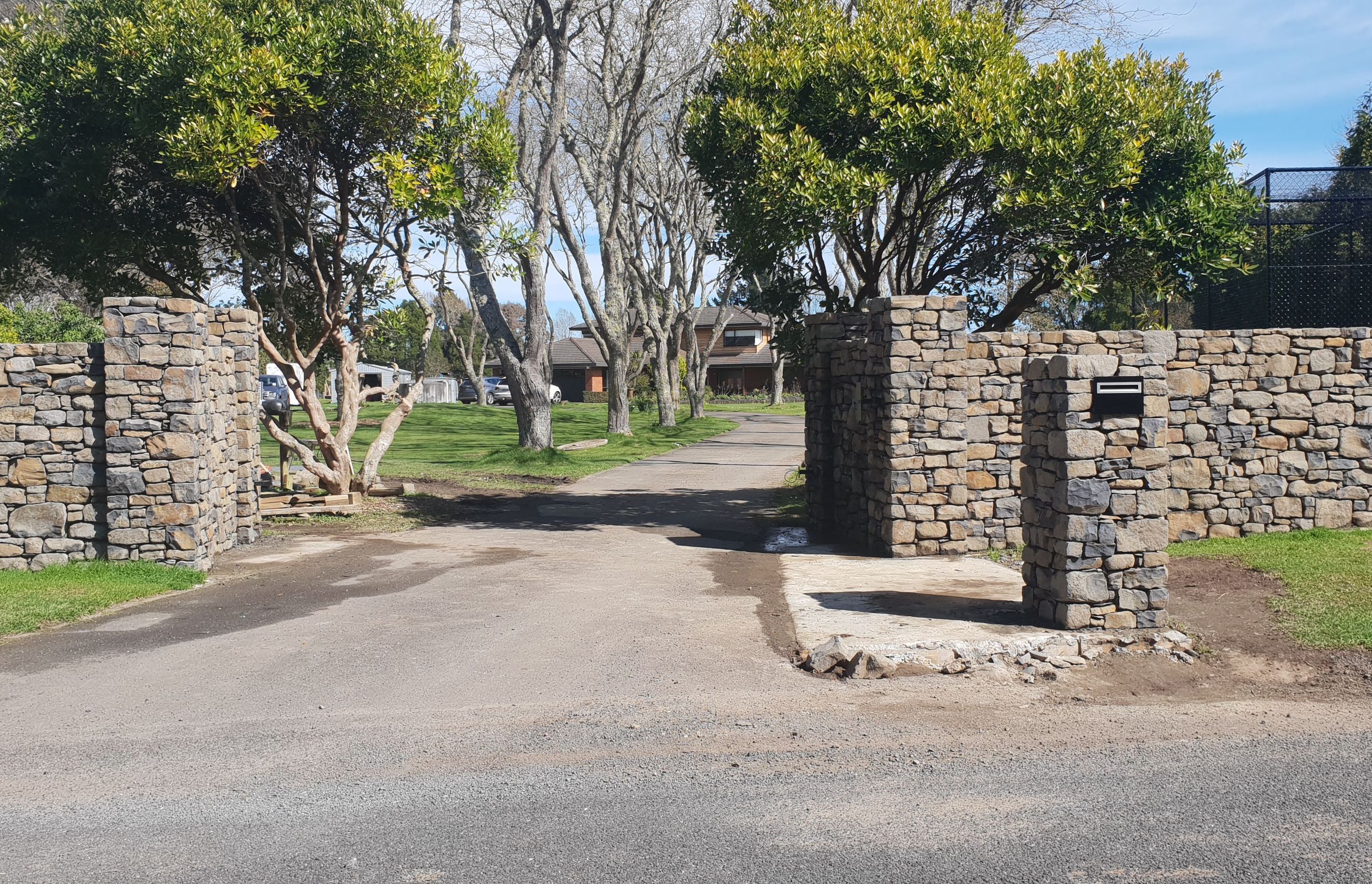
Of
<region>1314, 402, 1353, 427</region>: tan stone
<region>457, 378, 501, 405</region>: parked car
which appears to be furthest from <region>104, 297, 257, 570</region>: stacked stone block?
<region>457, 378, 501, 405</region>: parked car

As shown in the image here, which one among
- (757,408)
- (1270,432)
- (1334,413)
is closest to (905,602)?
(1270,432)

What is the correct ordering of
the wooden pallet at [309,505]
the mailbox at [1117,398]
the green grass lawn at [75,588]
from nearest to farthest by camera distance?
the mailbox at [1117,398]
the green grass lawn at [75,588]
the wooden pallet at [309,505]

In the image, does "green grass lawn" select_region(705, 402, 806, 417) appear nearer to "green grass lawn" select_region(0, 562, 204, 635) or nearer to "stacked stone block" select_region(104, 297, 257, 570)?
"stacked stone block" select_region(104, 297, 257, 570)

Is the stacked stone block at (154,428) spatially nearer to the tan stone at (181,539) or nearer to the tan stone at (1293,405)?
the tan stone at (181,539)

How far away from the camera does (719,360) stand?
73.5 meters

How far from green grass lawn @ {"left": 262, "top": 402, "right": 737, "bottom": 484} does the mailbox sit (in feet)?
46.4

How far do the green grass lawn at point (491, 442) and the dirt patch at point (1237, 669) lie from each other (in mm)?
14430

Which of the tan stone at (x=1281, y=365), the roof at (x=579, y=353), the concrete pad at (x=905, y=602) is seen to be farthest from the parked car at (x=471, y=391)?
the tan stone at (x=1281, y=365)

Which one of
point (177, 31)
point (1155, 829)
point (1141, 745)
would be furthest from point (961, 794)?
point (177, 31)

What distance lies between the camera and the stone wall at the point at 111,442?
11477 millimetres

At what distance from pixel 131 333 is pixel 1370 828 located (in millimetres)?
11687

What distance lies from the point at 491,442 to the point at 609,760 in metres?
25.9

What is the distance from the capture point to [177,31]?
14.0m

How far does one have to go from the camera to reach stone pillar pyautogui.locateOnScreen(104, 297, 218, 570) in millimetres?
11453
